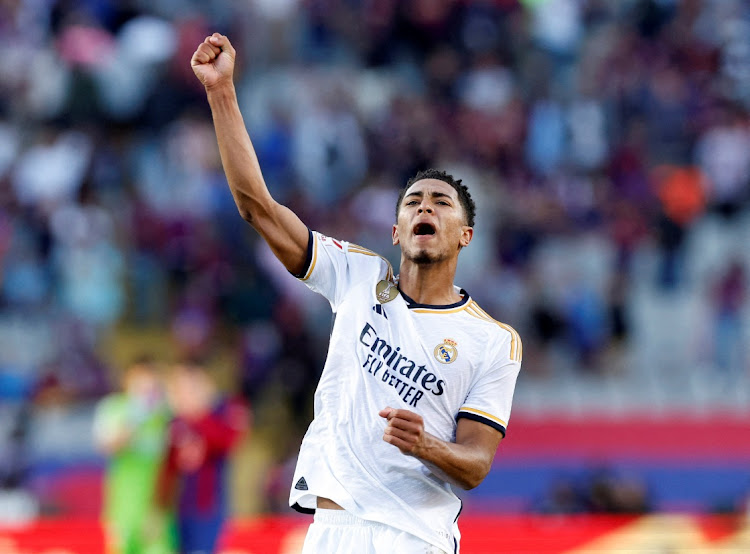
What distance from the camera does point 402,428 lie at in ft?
12.7

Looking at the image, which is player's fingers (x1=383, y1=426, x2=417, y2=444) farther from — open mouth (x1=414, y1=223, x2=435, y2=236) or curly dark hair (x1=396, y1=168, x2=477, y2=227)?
curly dark hair (x1=396, y1=168, x2=477, y2=227)

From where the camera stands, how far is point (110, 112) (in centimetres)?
1506

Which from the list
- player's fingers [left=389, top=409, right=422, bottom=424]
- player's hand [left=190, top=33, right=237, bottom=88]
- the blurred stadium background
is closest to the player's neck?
player's fingers [left=389, top=409, right=422, bottom=424]

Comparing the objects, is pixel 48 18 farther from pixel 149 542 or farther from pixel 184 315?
pixel 149 542

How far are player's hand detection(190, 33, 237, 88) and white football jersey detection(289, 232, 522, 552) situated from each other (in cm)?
71

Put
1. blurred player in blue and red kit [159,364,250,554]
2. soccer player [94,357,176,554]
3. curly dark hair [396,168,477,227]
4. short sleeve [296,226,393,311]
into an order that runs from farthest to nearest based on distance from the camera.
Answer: soccer player [94,357,176,554] → blurred player in blue and red kit [159,364,250,554] → curly dark hair [396,168,477,227] → short sleeve [296,226,393,311]

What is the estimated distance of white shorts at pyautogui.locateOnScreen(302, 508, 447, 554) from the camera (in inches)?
165

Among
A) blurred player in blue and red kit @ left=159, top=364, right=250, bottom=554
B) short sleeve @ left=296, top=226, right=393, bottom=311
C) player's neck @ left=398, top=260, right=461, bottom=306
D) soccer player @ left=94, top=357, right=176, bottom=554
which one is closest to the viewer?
short sleeve @ left=296, top=226, right=393, bottom=311

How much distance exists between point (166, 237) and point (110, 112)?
2.39 meters

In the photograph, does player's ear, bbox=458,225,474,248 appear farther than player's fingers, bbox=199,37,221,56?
Yes

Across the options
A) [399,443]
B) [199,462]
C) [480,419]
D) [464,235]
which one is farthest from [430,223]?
[199,462]

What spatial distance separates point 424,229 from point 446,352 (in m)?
0.52

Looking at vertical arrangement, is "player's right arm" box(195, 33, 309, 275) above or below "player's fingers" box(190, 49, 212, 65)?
below

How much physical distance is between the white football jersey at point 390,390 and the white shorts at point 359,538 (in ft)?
0.11
